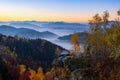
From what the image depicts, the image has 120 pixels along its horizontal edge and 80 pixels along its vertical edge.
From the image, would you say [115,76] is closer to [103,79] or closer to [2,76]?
[103,79]

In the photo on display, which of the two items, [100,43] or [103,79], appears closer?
[103,79]

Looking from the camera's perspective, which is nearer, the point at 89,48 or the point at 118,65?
the point at 118,65

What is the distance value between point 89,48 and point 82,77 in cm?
6641

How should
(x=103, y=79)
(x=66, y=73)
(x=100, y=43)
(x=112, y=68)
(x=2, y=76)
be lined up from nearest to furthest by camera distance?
(x=103, y=79) < (x=112, y=68) < (x=66, y=73) < (x=100, y=43) < (x=2, y=76)

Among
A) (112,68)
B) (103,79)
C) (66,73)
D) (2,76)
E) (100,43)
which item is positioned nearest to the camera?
(103,79)

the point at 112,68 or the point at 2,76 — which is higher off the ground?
the point at 112,68

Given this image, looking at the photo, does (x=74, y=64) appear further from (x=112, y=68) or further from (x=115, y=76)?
(x=115, y=76)

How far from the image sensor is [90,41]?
424 feet

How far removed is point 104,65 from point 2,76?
91.6m

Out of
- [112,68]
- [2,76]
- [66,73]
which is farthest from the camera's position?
[2,76]

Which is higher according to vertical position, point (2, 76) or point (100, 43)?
point (100, 43)

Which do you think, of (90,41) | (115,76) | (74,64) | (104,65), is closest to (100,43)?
(90,41)

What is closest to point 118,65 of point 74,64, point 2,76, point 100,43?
point 74,64

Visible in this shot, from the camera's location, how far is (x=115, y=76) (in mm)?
62375
